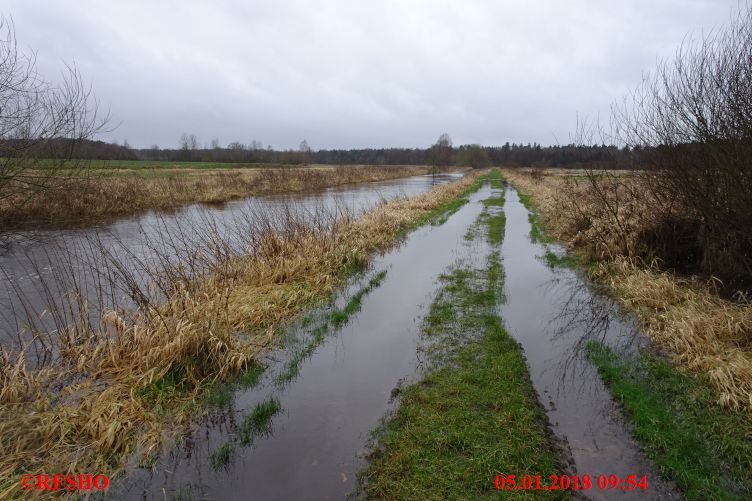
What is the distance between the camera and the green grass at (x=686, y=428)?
10.9 feet

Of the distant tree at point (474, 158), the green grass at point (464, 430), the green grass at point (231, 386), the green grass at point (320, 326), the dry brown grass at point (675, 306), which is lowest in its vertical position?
the green grass at point (320, 326)

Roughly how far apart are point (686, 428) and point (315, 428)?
154 inches

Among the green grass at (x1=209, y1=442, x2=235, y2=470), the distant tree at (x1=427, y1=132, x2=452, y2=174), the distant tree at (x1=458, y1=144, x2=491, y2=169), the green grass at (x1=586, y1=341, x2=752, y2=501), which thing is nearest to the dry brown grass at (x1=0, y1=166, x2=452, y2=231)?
the green grass at (x1=209, y1=442, x2=235, y2=470)

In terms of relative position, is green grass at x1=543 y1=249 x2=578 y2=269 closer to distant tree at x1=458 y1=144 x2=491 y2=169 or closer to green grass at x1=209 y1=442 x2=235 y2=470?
green grass at x1=209 y1=442 x2=235 y2=470

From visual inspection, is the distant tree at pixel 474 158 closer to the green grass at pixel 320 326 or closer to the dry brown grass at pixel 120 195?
the dry brown grass at pixel 120 195

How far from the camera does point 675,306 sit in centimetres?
686

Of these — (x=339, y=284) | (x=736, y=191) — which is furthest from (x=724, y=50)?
(x=339, y=284)

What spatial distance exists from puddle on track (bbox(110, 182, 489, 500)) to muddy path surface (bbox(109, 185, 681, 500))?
1 cm

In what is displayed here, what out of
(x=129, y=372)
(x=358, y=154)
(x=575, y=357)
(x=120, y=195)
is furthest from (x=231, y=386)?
(x=358, y=154)

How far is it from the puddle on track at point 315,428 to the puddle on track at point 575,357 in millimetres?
1833

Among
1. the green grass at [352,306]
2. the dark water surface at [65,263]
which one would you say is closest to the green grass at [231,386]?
the green grass at [352,306]

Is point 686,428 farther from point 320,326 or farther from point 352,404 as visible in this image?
point 320,326
